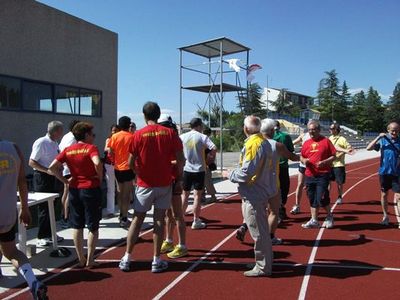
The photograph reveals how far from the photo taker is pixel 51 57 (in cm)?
1428

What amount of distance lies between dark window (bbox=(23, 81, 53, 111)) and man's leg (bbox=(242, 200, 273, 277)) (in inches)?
385

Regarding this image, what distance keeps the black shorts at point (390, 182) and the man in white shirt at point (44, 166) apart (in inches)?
222

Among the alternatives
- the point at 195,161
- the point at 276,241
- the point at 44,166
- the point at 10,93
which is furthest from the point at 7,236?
the point at 10,93

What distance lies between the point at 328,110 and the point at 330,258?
106094 millimetres

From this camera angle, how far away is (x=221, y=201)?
11633mm

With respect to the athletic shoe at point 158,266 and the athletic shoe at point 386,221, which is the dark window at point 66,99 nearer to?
the athletic shoe at point 158,266

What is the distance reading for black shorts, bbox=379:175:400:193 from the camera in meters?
8.04

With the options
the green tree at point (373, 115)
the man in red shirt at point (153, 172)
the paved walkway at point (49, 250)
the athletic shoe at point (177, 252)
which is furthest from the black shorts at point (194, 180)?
the green tree at point (373, 115)

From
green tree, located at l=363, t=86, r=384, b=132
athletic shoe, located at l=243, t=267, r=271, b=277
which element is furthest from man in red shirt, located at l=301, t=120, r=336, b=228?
green tree, located at l=363, t=86, r=384, b=132

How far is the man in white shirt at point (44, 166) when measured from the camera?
22.4 ft

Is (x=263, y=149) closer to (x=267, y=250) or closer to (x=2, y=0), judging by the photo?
(x=267, y=250)

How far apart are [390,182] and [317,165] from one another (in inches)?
56.7

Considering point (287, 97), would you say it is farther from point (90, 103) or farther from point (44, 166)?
point (44, 166)

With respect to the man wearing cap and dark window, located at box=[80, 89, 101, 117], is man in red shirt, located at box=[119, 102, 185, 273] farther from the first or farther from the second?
dark window, located at box=[80, 89, 101, 117]
